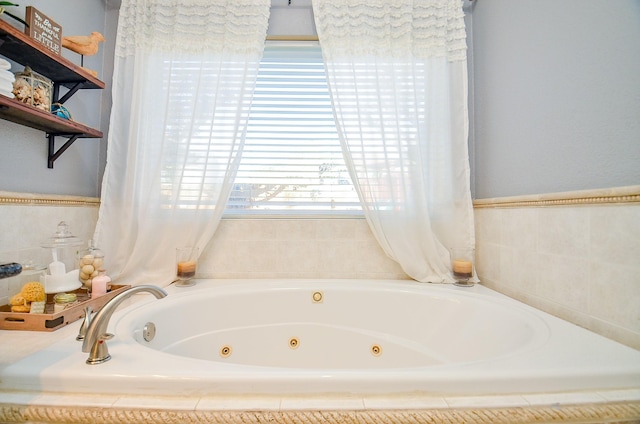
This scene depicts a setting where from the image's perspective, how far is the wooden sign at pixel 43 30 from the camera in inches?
44.4

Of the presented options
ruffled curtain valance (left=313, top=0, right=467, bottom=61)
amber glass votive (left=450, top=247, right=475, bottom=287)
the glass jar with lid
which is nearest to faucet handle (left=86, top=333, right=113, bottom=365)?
the glass jar with lid

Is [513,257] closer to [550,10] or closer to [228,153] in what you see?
[550,10]

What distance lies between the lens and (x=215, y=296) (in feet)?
4.81

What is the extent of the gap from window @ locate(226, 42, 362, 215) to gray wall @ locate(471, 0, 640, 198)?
2.76 ft

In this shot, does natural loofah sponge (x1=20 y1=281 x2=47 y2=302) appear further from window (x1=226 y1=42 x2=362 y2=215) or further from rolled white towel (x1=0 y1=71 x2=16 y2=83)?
window (x1=226 y1=42 x2=362 y2=215)

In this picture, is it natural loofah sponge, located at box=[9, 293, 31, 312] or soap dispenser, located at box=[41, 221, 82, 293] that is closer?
natural loofah sponge, located at box=[9, 293, 31, 312]

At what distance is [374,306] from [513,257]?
2.27ft

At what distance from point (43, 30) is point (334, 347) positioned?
184cm

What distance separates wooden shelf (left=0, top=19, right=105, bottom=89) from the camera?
1.04 meters

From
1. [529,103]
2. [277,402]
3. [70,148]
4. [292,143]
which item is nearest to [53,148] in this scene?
[70,148]

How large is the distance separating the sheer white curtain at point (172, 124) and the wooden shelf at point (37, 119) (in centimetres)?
23

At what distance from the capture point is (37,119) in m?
1.23

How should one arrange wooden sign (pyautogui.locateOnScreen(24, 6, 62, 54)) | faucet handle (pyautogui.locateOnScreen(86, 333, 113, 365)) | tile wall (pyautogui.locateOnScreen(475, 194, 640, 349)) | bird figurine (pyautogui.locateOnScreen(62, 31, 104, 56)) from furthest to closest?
bird figurine (pyautogui.locateOnScreen(62, 31, 104, 56)) < wooden sign (pyautogui.locateOnScreen(24, 6, 62, 54)) < tile wall (pyautogui.locateOnScreen(475, 194, 640, 349)) < faucet handle (pyautogui.locateOnScreen(86, 333, 113, 365))

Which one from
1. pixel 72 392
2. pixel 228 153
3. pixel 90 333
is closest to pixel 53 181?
pixel 228 153
